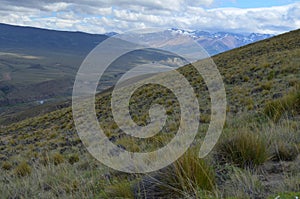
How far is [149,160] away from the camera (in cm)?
382

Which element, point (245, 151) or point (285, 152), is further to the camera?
point (285, 152)

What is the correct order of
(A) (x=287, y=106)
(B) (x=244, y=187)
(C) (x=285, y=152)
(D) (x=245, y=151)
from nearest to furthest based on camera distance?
(B) (x=244, y=187)
(D) (x=245, y=151)
(C) (x=285, y=152)
(A) (x=287, y=106)

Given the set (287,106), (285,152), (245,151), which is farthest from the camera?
(287,106)

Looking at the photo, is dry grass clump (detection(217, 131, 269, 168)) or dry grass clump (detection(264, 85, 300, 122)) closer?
dry grass clump (detection(217, 131, 269, 168))

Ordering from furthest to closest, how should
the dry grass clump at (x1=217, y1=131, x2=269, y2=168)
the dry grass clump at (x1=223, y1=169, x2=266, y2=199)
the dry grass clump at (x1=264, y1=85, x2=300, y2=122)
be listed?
the dry grass clump at (x1=264, y1=85, x2=300, y2=122) < the dry grass clump at (x1=217, y1=131, x2=269, y2=168) < the dry grass clump at (x1=223, y1=169, x2=266, y2=199)

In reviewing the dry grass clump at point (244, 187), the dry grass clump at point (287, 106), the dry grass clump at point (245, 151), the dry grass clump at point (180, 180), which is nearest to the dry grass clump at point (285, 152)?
the dry grass clump at point (245, 151)

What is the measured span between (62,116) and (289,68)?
1521 cm

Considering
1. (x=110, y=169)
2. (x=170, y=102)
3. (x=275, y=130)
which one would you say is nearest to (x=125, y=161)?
(x=110, y=169)

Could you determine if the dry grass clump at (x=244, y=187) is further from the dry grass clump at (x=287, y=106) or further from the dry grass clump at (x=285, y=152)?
the dry grass clump at (x=287, y=106)

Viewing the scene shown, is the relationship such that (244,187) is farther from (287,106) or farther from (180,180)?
(287,106)

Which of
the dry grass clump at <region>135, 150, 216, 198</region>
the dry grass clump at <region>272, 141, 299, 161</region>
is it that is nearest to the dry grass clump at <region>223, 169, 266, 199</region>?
the dry grass clump at <region>135, 150, 216, 198</region>

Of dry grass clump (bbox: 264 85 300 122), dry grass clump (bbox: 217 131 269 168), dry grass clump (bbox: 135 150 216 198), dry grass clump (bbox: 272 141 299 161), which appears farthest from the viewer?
dry grass clump (bbox: 264 85 300 122)

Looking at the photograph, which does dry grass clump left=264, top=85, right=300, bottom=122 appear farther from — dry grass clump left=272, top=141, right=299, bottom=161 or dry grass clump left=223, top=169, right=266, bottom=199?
dry grass clump left=223, top=169, right=266, bottom=199

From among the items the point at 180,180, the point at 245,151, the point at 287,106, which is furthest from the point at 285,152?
the point at 287,106
